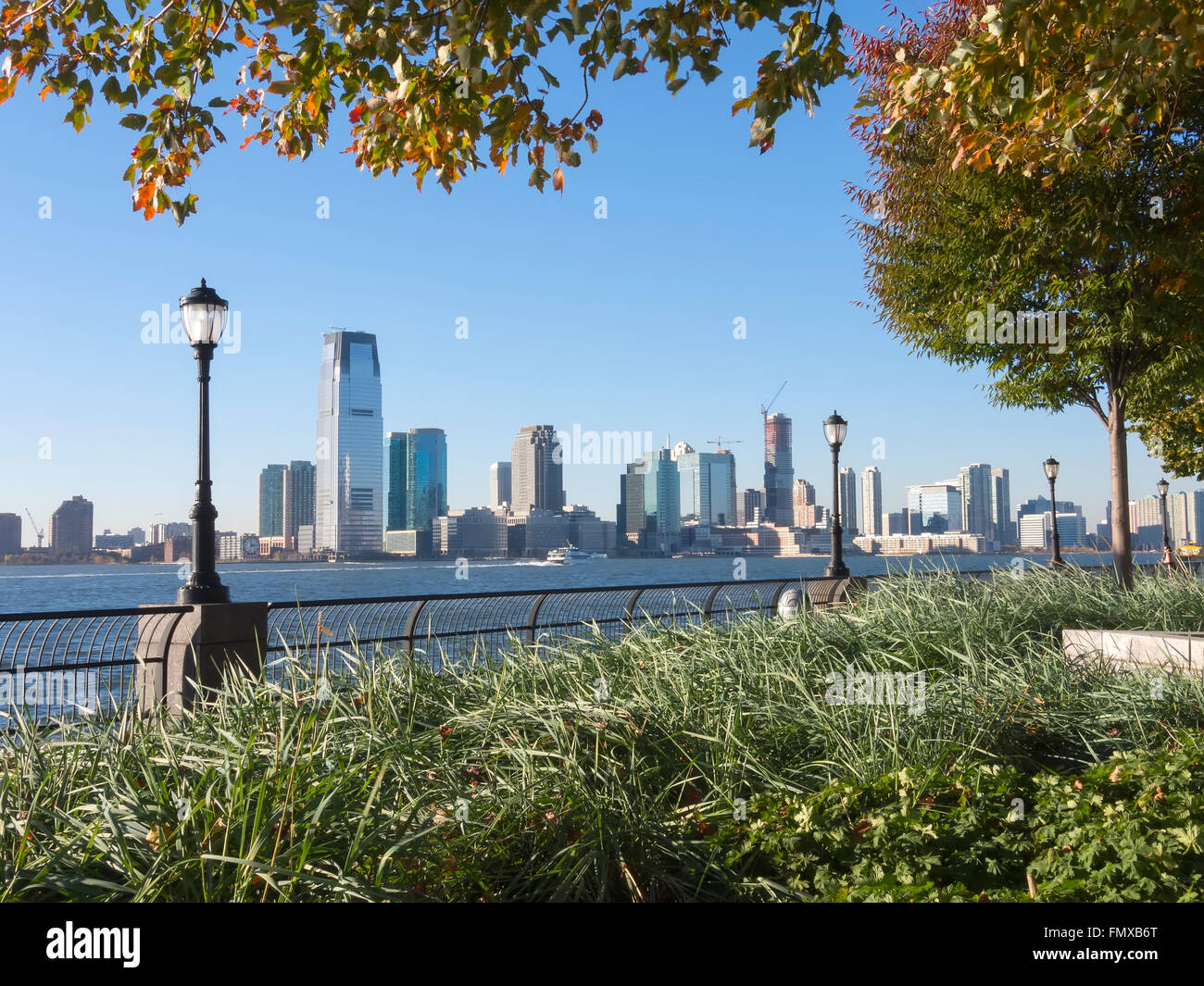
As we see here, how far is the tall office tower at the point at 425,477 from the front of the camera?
173 m

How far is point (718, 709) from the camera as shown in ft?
16.3

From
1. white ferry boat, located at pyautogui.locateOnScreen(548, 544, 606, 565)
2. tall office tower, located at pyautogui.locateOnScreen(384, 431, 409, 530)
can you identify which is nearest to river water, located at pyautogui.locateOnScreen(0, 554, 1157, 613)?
white ferry boat, located at pyautogui.locateOnScreen(548, 544, 606, 565)

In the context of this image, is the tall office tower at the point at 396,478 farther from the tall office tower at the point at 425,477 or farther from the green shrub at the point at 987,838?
the green shrub at the point at 987,838

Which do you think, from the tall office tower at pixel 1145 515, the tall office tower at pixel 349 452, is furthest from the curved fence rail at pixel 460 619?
the tall office tower at pixel 349 452

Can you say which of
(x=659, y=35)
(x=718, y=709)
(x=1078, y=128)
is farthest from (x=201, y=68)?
(x=1078, y=128)

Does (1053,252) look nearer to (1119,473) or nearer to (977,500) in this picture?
(1119,473)

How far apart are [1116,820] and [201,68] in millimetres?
7987

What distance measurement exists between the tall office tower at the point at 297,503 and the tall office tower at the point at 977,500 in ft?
335

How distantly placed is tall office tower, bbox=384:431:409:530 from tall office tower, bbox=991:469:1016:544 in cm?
9704

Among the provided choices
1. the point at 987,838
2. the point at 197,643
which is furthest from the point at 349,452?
the point at 987,838

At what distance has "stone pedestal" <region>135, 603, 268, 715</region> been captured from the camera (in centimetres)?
805

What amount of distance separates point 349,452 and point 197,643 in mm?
145261

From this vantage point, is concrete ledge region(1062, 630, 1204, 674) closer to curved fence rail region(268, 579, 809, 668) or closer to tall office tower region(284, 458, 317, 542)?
curved fence rail region(268, 579, 809, 668)
